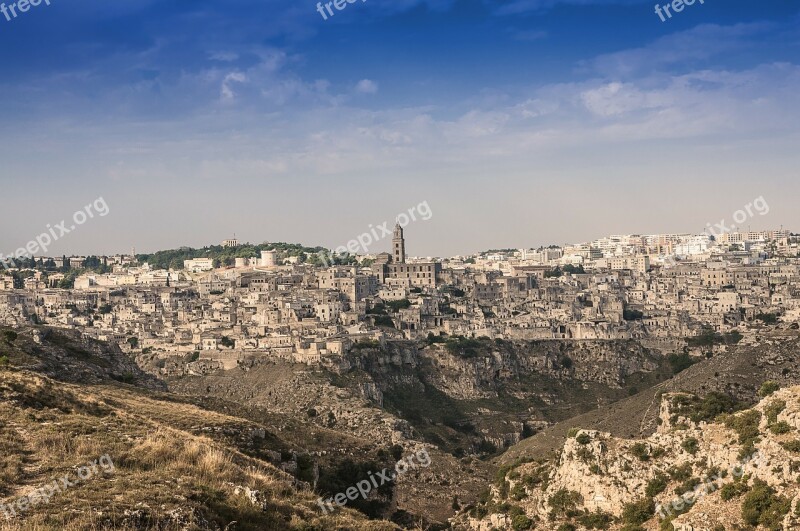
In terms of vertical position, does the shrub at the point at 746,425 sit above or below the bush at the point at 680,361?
above

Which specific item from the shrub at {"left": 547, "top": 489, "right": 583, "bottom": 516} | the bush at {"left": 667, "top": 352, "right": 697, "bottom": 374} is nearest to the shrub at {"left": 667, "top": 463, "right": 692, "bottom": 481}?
the shrub at {"left": 547, "top": 489, "right": 583, "bottom": 516}

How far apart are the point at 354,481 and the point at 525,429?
2934cm

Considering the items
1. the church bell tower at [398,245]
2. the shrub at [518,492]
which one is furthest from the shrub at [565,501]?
the church bell tower at [398,245]

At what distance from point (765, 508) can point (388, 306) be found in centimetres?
6313

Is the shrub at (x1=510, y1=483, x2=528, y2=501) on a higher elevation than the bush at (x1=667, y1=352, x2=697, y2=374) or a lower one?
higher

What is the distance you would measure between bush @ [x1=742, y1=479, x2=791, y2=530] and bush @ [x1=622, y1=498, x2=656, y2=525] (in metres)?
3.10

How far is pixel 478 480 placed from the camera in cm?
3653

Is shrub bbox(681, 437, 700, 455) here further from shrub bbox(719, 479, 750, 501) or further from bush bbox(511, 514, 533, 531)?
bush bbox(511, 514, 533, 531)

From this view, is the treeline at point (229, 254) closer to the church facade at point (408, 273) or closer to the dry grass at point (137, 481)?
the church facade at point (408, 273)

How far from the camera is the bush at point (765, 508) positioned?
16875 millimetres

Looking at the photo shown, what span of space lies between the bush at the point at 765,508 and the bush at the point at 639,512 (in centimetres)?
310

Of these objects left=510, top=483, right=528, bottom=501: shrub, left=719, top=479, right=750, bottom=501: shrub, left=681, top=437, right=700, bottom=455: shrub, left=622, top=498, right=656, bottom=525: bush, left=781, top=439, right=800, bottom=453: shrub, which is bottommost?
left=510, top=483, right=528, bottom=501: shrub

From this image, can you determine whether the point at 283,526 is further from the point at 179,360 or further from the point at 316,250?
the point at 316,250

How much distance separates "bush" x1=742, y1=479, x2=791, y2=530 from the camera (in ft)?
55.4
